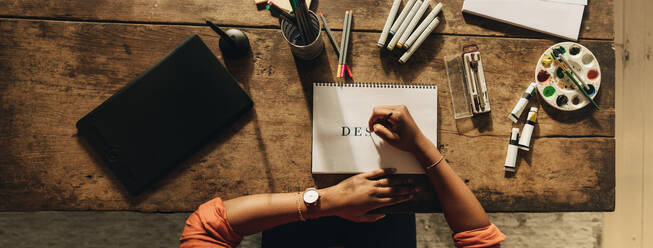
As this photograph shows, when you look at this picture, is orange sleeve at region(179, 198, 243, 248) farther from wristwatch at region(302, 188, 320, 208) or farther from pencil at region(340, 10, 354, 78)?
pencil at region(340, 10, 354, 78)

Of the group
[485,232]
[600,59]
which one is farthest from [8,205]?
[600,59]

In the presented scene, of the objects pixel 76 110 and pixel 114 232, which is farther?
pixel 114 232

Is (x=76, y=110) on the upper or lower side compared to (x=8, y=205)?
upper

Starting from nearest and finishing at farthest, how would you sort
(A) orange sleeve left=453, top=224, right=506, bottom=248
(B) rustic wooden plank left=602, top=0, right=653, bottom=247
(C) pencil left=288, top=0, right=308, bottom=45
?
1. (C) pencil left=288, top=0, right=308, bottom=45
2. (A) orange sleeve left=453, top=224, right=506, bottom=248
3. (B) rustic wooden plank left=602, top=0, right=653, bottom=247

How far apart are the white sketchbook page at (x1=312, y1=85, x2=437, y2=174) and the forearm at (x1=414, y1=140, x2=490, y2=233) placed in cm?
4

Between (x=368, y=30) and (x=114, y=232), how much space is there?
4.26 ft

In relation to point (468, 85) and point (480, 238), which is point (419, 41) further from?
point (480, 238)

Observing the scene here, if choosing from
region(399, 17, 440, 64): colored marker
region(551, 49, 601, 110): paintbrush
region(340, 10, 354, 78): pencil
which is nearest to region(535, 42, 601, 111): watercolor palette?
region(551, 49, 601, 110): paintbrush

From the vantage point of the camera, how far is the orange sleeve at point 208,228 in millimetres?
691

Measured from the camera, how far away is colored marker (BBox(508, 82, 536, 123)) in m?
0.77

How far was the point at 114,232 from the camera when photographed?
4.01 ft

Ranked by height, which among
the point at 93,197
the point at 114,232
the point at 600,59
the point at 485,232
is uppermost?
the point at 600,59

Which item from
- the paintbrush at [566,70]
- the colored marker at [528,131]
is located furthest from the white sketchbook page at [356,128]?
the paintbrush at [566,70]

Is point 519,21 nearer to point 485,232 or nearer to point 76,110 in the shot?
point 485,232
